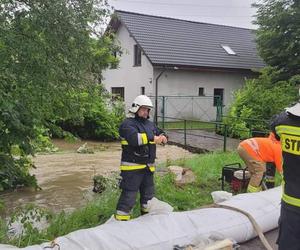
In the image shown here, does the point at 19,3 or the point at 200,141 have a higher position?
the point at 19,3

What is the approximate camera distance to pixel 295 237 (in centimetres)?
305

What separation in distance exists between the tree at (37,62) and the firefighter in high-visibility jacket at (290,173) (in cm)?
374

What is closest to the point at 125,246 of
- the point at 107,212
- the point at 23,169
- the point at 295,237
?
the point at 295,237

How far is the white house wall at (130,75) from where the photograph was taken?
25406 millimetres

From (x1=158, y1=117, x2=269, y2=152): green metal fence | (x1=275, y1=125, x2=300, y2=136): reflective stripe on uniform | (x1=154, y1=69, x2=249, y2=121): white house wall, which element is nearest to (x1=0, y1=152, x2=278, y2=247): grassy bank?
(x1=275, y1=125, x2=300, y2=136): reflective stripe on uniform

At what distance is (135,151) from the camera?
18.2ft

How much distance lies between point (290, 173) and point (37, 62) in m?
4.24

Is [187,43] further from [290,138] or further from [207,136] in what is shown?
[290,138]

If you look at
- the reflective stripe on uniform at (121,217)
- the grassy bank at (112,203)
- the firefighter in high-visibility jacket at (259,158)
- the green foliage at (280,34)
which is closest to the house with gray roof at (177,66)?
the green foliage at (280,34)

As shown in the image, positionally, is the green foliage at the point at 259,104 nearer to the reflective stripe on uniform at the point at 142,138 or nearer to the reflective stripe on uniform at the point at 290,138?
the reflective stripe on uniform at the point at 142,138

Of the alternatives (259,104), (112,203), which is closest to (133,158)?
(112,203)

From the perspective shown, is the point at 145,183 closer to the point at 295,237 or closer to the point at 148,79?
the point at 295,237

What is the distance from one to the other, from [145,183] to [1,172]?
2.40 meters

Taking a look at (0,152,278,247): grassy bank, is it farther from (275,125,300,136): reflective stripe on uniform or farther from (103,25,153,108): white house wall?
(103,25,153,108): white house wall
